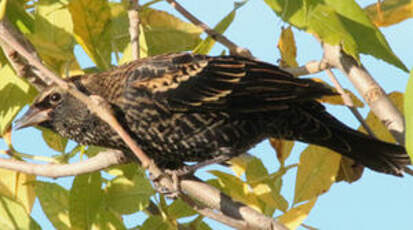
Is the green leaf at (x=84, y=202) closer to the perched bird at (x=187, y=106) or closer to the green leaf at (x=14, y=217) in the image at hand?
the green leaf at (x=14, y=217)

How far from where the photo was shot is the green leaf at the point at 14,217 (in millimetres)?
2828

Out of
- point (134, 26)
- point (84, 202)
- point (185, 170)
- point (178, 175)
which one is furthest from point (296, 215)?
point (134, 26)

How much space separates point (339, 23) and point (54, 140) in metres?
1.80

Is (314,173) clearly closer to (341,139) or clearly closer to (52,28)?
(341,139)

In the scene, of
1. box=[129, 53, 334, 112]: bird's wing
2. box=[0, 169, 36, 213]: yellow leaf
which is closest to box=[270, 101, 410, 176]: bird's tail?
box=[129, 53, 334, 112]: bird's wing

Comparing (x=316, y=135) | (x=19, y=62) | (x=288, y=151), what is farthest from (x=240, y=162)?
(x=19, y=62)

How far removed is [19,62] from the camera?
2.95 m

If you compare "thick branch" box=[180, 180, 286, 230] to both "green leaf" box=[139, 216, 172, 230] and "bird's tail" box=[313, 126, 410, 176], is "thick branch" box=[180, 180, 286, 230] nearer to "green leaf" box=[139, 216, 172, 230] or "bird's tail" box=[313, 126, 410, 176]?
"green leaf" box=[139, 216, 172, 230]

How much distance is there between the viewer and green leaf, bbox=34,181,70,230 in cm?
292

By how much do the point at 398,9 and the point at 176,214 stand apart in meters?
1.43

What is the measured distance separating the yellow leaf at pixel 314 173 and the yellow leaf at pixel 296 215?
0.50 ft

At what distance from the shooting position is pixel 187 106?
328 centimetres

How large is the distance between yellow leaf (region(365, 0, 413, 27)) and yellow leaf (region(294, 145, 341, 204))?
705 millimetres

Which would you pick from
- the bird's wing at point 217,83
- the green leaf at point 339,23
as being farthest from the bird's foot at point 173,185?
the green leaf at point 339,23
